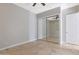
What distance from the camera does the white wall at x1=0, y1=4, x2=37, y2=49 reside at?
2418 mm

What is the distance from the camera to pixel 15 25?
2.53 m


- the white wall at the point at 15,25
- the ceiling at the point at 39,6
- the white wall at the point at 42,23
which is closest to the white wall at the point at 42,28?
the white wall at the point at 42,23

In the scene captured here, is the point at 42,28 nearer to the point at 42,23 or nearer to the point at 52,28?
the point at 42,23

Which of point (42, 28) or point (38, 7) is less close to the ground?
point (38, 7)

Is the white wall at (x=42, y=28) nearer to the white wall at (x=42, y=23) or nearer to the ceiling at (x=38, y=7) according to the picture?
the white wall at (x=42, y=23)

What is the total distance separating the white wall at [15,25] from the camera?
2418 mm

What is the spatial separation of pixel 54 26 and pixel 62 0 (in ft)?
1.95

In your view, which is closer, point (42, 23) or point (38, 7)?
point (38, 7)

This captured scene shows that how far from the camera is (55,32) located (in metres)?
2.52

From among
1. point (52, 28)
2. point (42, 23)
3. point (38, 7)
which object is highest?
point (38, 7)


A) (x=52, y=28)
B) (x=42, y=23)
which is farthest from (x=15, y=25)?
(x=52, y=28)

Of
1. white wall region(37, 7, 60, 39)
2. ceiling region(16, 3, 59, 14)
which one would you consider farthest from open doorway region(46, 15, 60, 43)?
ceiling region(16, 3, 59, 14)

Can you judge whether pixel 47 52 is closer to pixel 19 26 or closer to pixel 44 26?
pixel 44 26
